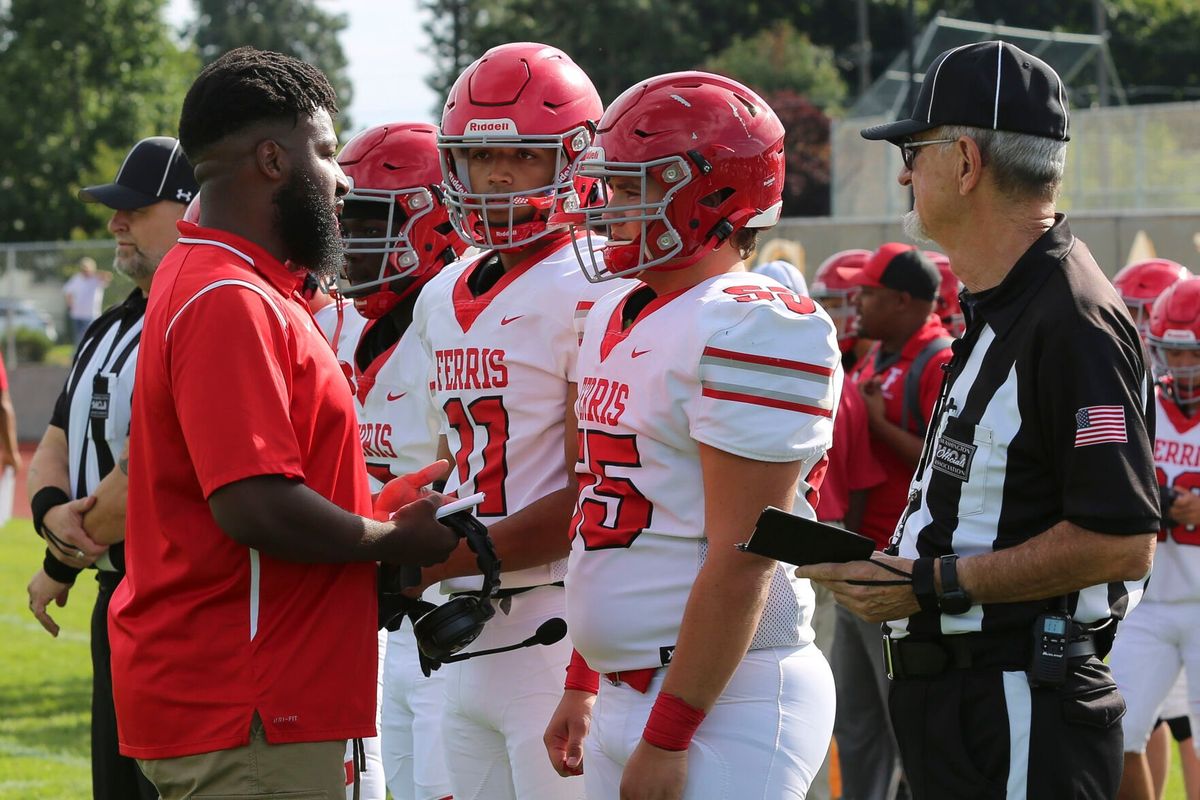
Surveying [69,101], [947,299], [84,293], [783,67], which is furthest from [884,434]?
[783,67]

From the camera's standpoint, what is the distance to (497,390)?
12.1ft

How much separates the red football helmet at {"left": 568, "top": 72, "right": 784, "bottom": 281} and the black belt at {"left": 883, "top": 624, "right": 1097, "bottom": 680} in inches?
37.7

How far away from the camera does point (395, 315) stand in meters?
4.68

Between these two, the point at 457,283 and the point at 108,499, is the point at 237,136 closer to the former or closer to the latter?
the point at 457,283

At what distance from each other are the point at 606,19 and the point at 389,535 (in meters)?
45.2

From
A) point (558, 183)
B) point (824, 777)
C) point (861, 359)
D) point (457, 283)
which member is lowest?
point (824, 777)

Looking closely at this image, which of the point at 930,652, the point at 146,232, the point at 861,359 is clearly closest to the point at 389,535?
the point at 930,652

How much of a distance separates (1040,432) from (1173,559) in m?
3.56

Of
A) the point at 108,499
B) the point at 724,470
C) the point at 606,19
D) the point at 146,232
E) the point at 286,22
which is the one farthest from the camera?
the point at 286,22

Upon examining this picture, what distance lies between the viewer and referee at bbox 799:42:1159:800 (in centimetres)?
277

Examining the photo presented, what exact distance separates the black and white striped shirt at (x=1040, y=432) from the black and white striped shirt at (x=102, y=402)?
2.82 m

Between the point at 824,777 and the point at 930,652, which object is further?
the point at 824,777

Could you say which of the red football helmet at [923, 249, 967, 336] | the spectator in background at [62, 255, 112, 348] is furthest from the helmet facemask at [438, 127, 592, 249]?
the spectator in background at [62, 255, 112, 348]

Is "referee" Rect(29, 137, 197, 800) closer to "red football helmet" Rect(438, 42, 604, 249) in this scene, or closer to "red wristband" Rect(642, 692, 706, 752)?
"red football helmet" Rect(438, 42, 604, 249)
